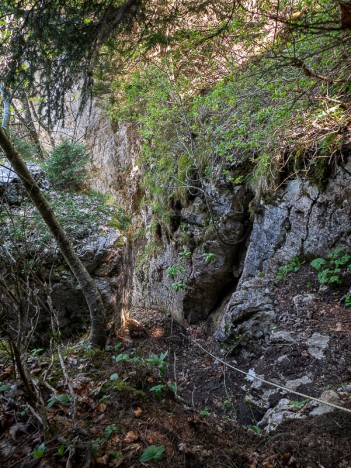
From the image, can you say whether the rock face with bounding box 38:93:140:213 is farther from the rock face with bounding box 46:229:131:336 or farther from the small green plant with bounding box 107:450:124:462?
the small green plant with bounding box 107:450:124:462

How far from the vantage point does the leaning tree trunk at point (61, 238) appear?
Answer: 3545 mm

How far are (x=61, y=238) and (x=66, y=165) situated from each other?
444 centimetres

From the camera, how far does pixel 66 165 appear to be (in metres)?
7.77

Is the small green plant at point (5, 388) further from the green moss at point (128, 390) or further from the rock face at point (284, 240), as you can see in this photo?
the rock face at point (284, 240)

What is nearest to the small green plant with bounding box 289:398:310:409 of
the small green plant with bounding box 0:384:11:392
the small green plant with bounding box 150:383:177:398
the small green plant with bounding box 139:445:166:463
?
the small green plant with bounding box 150:383:177:398

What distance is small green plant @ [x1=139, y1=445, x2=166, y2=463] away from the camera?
1.86 m

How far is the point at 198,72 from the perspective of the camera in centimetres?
657

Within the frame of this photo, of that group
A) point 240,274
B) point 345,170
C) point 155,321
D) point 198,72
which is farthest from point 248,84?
point 155,321

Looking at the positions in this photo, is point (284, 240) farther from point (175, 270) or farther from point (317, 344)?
point (175, 270)

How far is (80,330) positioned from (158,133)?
17.0 ft

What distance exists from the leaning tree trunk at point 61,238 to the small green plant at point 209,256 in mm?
2985

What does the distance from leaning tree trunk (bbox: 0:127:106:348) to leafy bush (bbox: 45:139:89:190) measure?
4036 millimetres

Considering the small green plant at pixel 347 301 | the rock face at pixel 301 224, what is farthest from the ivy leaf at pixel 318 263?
the small green plant at pixel 347 301

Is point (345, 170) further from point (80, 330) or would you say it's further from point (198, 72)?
point (80, 330)
